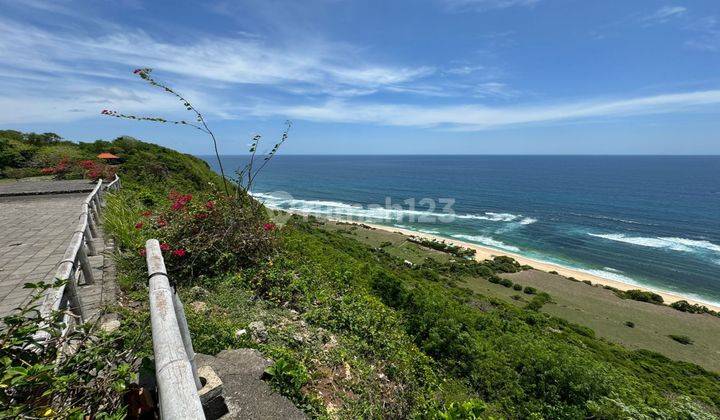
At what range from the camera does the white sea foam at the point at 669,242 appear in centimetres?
3597

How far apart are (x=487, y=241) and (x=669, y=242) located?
2079 centimetres

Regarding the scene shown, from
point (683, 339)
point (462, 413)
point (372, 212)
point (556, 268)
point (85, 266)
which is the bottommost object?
point (683, 339)

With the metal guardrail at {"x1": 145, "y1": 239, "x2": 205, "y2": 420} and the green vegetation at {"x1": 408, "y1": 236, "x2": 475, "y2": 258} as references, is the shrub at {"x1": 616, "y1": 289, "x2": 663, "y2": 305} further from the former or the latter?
the metal guardrail at {"x1": 145, "y1": 239, "x2": 205, "y2": 420}

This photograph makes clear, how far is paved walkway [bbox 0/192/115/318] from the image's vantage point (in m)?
4.96

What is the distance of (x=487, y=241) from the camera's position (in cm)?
3978

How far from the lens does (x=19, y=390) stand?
1851mm

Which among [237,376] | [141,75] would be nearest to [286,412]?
[237,376]

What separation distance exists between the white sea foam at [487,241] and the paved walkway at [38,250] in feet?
122

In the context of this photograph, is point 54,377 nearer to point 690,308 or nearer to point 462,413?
point 462,413

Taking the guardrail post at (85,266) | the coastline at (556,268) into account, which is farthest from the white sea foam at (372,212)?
the guardrail post at (85,266)

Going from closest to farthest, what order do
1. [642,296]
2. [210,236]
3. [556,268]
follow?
1. [210,236]
2. [642,296]
3. [556,268]

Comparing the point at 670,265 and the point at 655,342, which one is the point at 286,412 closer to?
the point at 655,342

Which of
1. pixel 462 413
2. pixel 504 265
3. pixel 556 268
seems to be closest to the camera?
pixel 462 413

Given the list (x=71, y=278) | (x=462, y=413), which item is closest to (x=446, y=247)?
(x=462, y=413)
